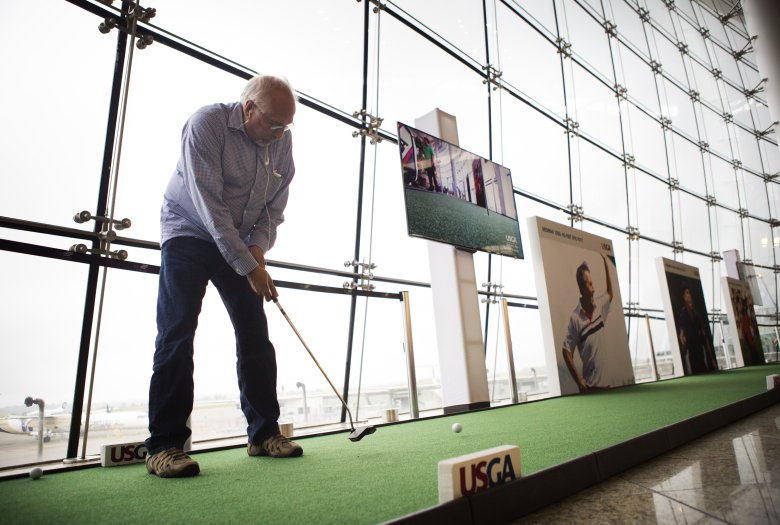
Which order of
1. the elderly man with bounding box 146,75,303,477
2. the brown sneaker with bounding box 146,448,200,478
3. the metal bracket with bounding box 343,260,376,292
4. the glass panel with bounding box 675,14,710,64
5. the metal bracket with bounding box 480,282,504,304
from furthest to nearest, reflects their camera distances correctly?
1. the glass panel with bounding box 675,14,710,64
2. the metal bracket with bounding box 480,282,504,304
3. the metal bracket with bounding box 343,260,376,292
4. the elderly man with bounding box 146,75,303,477
5. the brown sneaker with bounding box 146,448,200,478

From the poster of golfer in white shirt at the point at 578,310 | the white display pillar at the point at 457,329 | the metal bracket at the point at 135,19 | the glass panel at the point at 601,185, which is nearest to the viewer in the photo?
the metal bracket at the point at 135,19

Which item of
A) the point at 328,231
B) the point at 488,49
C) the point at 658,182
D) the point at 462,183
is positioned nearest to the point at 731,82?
the point at 658,182

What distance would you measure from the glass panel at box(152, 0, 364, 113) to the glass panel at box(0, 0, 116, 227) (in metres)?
0.57

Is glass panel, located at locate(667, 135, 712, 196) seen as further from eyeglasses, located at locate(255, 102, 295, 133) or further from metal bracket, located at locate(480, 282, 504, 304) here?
eyeglasses, located at locate(255, 102, 295, 133)

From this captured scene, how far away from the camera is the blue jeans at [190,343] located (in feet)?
5.23

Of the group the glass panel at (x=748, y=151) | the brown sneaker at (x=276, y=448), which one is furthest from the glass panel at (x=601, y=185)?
the brown sneaker at (x=276, y=448)

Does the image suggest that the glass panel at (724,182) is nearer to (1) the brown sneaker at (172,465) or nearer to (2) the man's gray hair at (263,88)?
(2) the man's gray hair at (263,88)

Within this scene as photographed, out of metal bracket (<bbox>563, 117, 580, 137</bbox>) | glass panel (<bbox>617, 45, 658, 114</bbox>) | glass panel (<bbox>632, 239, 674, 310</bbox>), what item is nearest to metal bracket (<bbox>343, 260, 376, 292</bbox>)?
metal bracket (<bbox>563, 117, 580, 137</bbox>)

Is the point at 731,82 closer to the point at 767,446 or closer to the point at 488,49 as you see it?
the point at 488,49

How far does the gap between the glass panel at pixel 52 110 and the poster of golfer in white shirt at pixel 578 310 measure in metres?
3.74

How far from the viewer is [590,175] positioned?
24.3 ft

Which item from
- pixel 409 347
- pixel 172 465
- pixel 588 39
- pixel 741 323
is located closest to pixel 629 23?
pixel 588 39

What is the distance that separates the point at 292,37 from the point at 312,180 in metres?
1.27

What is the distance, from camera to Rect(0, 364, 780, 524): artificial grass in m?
1.02
